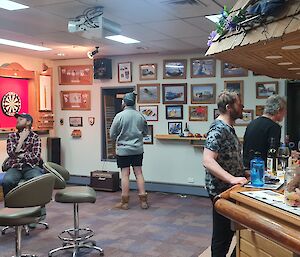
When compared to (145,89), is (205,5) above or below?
above

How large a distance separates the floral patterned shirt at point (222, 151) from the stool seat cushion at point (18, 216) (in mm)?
1454

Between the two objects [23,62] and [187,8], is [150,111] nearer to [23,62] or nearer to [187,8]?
[23,62]

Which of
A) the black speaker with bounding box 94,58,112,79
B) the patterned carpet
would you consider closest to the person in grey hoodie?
the patterned carpet

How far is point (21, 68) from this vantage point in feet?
22.7

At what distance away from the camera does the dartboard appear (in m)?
6.67

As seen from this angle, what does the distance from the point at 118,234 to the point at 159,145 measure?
2.64 meters

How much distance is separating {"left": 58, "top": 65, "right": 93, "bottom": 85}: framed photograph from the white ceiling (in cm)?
89

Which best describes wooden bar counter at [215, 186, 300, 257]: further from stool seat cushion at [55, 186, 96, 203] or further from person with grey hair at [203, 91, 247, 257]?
stool seat cushion at [55, 186, 96, 203]

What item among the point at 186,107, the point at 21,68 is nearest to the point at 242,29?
the point at 186,107

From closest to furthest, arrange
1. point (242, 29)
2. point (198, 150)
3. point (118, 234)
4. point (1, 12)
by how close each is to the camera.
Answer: point (242, 29) → point (1, 12) → point (118, 234) → point (198, 150)

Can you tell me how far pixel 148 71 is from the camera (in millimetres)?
6906

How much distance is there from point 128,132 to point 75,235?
199 centimetres

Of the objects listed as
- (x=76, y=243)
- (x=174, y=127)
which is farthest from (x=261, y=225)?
(x=174, y=127)

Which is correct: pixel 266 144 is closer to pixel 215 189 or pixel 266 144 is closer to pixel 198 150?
pixel 215 189
